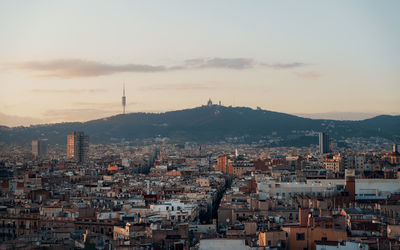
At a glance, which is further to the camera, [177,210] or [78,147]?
[78,147]

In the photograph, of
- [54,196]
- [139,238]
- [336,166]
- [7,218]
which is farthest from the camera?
[336,166]

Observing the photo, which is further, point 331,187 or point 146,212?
point 331,187

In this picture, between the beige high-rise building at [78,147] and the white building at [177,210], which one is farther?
the beige high-rise building at [78,147]

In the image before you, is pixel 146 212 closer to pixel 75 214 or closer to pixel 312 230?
pixel 75 214

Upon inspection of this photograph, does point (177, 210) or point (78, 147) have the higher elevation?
point (78, 147)

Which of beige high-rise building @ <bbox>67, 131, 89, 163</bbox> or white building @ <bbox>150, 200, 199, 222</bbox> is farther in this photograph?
beige high-rise building @ <bbox>67, 131, 89, 163</bbox>

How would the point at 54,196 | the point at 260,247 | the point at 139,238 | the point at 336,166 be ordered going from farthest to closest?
the point at 336,166
the point at 54,196
the point at 139,238
the point at 260,247

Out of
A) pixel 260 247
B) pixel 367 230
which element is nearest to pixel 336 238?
pixel 260 247

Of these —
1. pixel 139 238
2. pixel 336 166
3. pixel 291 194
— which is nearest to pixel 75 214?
pixel 139 238

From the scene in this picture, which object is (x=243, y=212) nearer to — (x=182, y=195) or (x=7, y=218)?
(x=7, y=218)

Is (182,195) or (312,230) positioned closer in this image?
(312,230)
